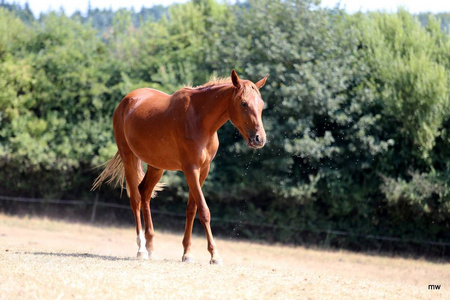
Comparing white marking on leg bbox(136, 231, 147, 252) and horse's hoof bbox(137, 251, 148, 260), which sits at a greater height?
white marking on leg bbox(136, 231, 147, 252)

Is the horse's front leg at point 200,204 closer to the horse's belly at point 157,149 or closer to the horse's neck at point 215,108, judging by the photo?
the horse's belly at point 157,149

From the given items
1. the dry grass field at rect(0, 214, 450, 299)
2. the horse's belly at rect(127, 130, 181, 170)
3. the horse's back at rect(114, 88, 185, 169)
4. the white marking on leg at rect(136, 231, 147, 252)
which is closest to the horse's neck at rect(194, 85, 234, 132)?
the horse's back at rect(114, 88, 185, 169)

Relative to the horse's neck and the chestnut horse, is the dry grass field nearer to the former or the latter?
the chestnut horse

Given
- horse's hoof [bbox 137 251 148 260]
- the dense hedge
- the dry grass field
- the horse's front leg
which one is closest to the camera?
the dry grass field

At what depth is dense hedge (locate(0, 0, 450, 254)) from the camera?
67.7 ft

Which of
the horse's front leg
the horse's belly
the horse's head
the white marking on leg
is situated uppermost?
the horse's head

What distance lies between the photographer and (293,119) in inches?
837

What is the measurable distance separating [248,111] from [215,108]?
30.6 inches

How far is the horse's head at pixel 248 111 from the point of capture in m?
8.60

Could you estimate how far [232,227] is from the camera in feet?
74.0

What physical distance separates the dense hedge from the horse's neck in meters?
10.9

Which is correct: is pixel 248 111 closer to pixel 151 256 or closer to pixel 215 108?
pixel 215 108

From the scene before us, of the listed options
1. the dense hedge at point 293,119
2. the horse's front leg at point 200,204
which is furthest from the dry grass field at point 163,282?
the dense hedge at point 293,119

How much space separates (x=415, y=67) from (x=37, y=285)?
1651cm
